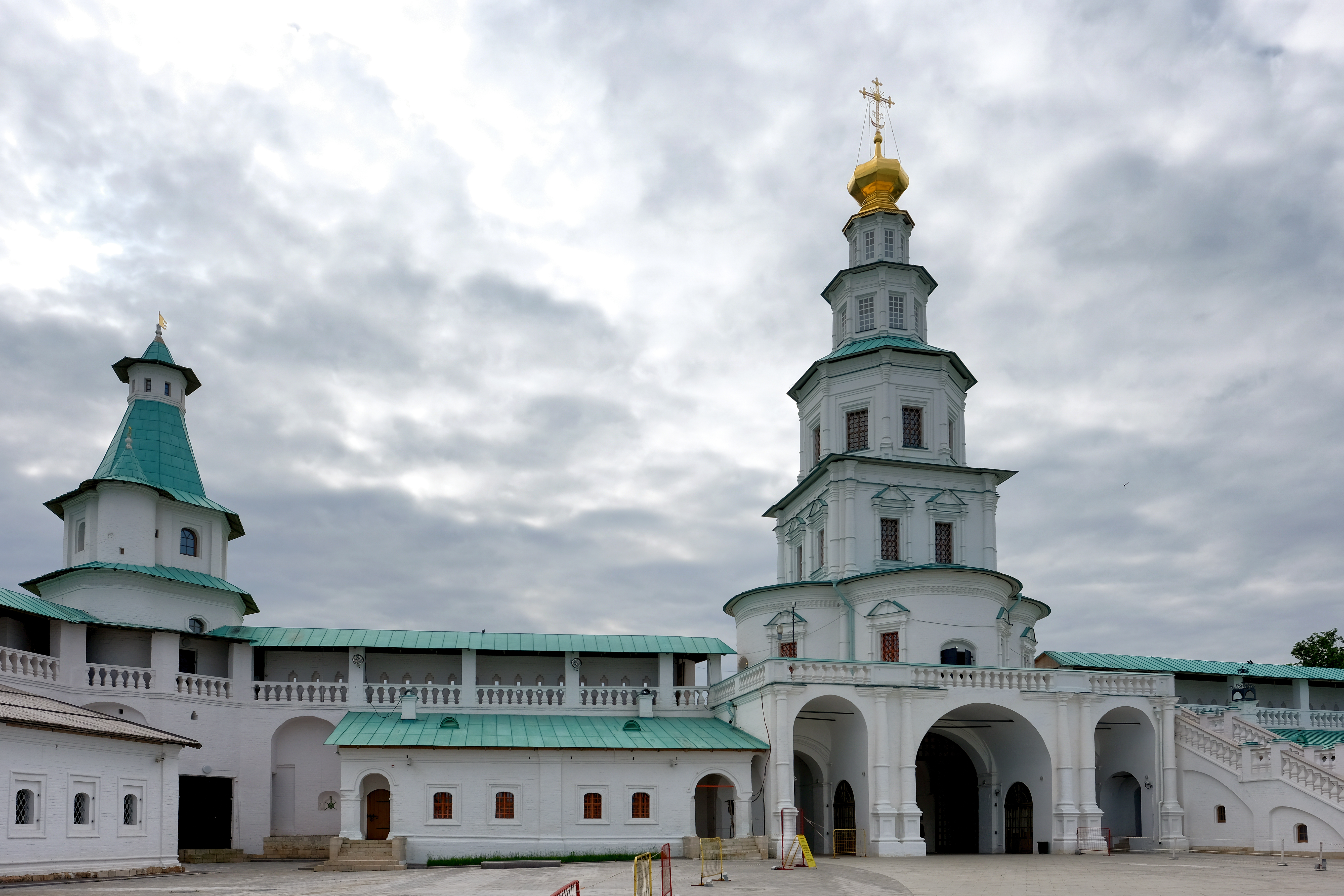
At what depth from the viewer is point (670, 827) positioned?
3142 cm

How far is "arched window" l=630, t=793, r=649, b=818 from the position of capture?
3148 centimetres

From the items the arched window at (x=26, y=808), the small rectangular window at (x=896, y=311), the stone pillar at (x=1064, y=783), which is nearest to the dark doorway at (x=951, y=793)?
the stone pillar at (x=1064, y=783)

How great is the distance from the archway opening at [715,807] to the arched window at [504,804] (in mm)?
5024

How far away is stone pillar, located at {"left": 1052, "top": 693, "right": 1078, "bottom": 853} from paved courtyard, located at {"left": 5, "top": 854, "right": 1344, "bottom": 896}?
160 cm

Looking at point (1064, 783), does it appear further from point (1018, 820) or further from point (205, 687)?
point (205, 687)

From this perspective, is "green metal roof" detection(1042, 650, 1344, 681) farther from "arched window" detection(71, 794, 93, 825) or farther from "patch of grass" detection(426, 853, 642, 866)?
"arched window" detection(71, 794, 93, 825)

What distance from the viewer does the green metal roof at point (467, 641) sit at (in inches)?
1364

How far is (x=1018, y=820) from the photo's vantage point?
111ft

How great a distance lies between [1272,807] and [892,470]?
47.4 feet

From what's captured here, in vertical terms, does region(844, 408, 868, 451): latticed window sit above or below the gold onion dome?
below

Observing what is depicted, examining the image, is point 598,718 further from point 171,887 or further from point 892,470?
point 171,887

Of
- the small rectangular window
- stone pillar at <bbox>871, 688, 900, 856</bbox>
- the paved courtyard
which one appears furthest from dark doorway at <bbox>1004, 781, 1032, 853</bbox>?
the small rectangular window

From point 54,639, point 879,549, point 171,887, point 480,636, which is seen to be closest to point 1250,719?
point 879,549

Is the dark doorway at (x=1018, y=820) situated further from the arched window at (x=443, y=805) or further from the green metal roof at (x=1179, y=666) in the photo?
the arched window at (x=443, y=805)
